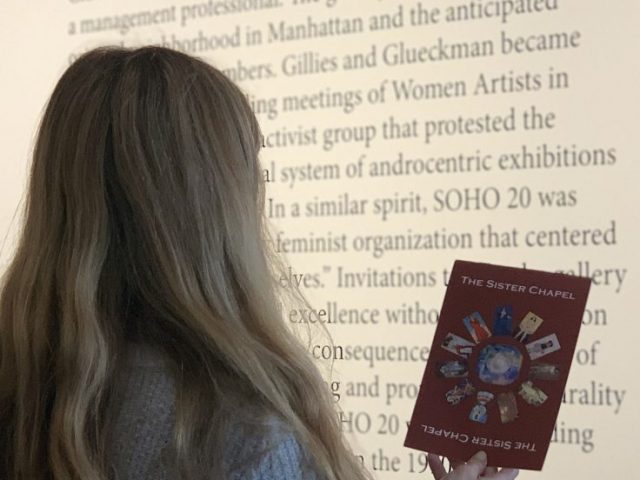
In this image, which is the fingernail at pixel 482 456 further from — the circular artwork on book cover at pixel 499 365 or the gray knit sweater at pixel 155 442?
the gray knit sweater at pixel 155 442

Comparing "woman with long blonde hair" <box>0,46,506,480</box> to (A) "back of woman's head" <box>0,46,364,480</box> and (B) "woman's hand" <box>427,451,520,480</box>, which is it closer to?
(A) "back of woman's head" <box>0,46,364,480</box>

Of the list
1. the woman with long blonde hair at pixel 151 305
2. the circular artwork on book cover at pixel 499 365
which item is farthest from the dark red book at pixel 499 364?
the woman with long blonde hair at pixel 151 305

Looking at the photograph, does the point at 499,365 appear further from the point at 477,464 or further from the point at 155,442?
the point at 155,442

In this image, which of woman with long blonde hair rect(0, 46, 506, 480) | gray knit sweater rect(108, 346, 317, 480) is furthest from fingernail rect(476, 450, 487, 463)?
gray knit sweater rect(108, 346, 317, 480)

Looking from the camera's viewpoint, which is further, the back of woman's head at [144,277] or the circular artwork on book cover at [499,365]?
the circular artwork on book cover at [499,365]

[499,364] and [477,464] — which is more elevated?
[499,364]

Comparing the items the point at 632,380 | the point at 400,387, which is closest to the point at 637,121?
the point at 632,380

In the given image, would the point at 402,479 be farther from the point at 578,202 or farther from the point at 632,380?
the point at 578,202

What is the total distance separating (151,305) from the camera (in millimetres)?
959

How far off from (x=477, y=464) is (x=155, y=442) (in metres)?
0.38

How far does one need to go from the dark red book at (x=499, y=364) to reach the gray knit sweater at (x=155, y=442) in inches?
10.8

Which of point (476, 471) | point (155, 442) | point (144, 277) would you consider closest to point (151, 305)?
point (144, 277)

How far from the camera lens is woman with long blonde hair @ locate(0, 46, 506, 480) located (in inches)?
35.8

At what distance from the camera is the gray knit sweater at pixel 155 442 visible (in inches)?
35.1
